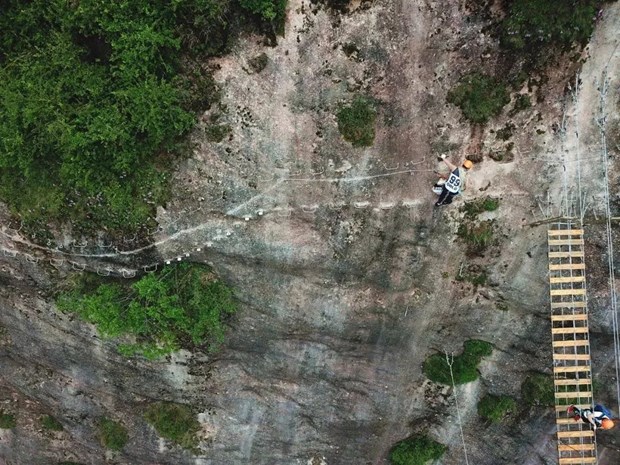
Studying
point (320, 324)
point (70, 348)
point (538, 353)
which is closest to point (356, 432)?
point (320, 324)

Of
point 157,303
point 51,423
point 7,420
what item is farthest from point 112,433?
point 157,303

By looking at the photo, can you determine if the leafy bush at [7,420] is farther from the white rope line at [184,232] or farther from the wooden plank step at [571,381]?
the wooden plank step at [571,381]

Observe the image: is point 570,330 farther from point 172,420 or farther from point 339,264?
point 172,420

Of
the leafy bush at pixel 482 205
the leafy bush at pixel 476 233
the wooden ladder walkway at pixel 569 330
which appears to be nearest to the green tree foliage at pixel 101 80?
the leafy bush at pixel 482 205

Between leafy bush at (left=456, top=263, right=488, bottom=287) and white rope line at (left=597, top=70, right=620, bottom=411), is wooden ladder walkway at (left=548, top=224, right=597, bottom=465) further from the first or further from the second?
leafy bush at (left=456, top=263, right=488, bottom=287)

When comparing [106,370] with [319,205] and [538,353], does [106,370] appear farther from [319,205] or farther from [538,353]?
[538,353]

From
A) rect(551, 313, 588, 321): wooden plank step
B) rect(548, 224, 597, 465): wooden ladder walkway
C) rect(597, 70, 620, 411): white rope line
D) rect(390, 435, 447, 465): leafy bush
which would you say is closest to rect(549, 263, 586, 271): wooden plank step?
rect(548, 224, 597, 465): wooden ladder walkway
